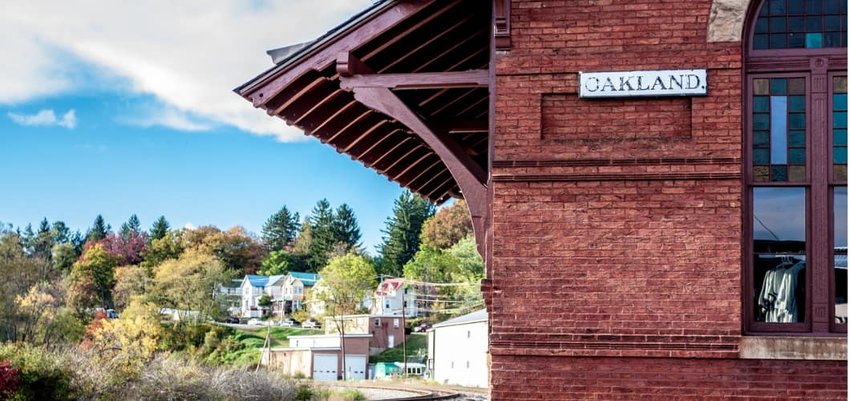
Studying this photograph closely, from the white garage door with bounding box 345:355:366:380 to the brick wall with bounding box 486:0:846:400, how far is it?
7577 centimetres

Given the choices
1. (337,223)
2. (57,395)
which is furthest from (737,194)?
(337,223)

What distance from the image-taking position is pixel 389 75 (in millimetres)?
10430

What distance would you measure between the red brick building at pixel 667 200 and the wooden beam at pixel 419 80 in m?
0.33

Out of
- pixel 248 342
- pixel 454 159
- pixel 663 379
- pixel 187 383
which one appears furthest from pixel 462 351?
pixel 663 379

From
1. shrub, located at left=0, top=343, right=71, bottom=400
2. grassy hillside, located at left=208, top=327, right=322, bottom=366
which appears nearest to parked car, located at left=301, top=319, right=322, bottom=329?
grassy hillside, located at left=208, top=327, right=322, bottom=366

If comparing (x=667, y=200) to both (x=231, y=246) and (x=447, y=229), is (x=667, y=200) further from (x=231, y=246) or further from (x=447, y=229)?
(x=231, y=246)

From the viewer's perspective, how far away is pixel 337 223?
142750 mm

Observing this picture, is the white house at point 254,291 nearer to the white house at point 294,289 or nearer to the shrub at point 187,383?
the white house at point 294,289

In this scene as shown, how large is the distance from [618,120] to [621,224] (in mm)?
938

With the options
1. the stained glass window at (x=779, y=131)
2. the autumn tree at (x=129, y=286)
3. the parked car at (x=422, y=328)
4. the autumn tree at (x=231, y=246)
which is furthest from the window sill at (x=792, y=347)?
the autumn tree at (x=231, y=246)

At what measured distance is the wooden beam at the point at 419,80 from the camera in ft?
34.0

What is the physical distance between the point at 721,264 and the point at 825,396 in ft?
4.67

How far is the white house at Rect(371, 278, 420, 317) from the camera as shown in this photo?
10881cm

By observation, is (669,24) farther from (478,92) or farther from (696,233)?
(478,92)
